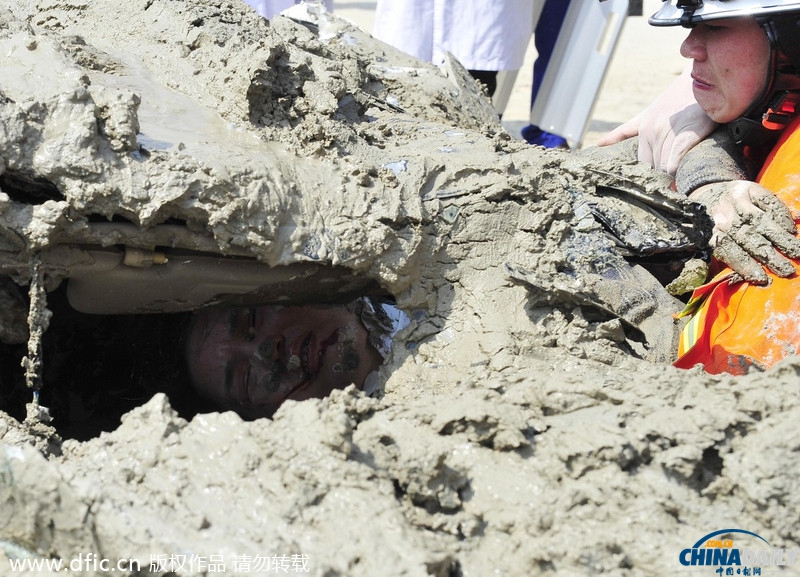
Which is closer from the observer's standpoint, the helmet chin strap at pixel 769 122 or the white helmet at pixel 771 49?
the white helmet at pixel 771 49

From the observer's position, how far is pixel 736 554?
143 cm

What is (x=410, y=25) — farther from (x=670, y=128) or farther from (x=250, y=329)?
(x=250, y=329)

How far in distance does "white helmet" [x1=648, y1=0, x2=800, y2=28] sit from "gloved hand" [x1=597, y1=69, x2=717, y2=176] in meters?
0.34

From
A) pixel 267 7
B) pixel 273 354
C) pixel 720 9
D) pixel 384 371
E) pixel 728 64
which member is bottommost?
pixel 273 354

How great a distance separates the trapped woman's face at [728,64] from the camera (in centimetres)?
251

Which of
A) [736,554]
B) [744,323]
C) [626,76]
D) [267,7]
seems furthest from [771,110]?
Answer: [626,76]

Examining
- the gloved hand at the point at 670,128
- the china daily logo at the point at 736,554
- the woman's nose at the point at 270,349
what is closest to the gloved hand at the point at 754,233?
the gloved hand at the point at 670,128

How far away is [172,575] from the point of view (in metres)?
1.39

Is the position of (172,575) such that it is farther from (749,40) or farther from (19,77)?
(749,40)

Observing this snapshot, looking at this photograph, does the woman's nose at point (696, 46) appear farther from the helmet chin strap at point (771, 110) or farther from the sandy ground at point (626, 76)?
the sandy ground at point (626, 76)

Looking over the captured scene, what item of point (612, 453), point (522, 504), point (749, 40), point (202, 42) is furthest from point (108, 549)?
point (749, 40)

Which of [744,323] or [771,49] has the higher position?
[771,49]

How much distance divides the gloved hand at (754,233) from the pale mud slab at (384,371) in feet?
0.68

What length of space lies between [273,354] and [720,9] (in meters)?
1.57
